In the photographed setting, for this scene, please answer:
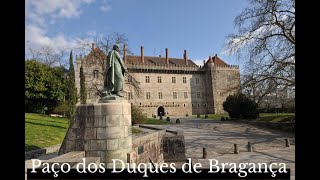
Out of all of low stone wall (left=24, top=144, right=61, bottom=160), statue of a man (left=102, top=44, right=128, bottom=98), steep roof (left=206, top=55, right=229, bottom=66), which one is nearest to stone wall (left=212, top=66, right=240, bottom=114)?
steep roof (left=206, top=55, right=229, bottom=66)

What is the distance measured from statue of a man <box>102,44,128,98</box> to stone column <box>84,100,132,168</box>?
657 mm

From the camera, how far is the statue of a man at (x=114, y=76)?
322 inches

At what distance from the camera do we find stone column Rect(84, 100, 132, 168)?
742 cm

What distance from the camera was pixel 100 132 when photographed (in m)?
7.46

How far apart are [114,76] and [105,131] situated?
193cm

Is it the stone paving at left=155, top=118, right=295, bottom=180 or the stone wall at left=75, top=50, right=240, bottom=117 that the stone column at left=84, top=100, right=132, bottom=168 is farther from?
the stone wall at left=75, top=50, right=240, bottom=117

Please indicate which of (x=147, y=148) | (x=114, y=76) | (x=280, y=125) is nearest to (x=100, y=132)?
(x=114, y=76)

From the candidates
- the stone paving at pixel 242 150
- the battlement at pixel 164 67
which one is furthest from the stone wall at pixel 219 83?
the stone paving at pixel 242 150
